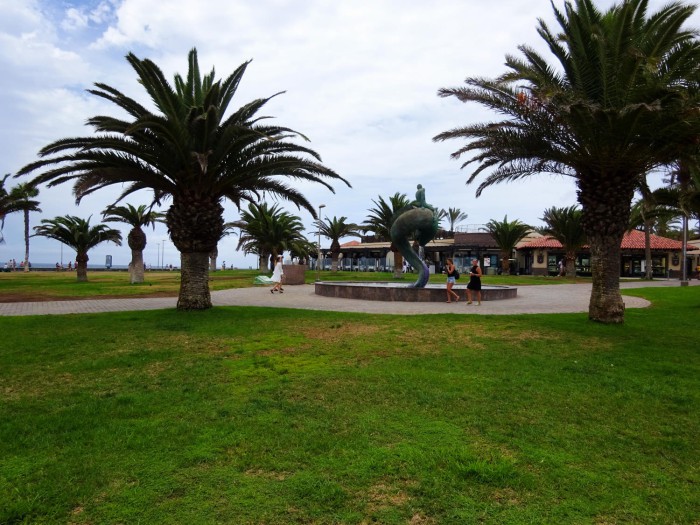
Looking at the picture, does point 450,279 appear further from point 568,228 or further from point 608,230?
point 568,228

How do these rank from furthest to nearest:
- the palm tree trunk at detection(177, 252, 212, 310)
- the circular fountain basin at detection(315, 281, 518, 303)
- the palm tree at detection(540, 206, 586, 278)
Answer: the palm tree at detection(540, 206, 586, 278)
the circular fountain basin at detection(315, 281, 518, 303)
the palm tree trunk at detection(177, 252, 212, 310)

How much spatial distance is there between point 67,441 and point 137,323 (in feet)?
21.5

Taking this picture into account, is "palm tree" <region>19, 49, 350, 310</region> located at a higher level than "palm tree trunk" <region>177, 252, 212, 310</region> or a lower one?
higher

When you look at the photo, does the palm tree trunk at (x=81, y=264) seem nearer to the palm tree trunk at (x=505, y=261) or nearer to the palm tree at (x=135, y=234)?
the palm tree at (x=135, y=234)

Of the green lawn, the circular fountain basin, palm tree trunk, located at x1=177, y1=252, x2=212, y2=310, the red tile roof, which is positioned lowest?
the green lawn

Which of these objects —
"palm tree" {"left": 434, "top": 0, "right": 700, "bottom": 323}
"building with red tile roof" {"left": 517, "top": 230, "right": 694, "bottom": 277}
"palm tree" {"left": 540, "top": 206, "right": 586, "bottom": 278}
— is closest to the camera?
"palm tree" {"left": 434, "top": 0, "right": 700, "bottom": 323}

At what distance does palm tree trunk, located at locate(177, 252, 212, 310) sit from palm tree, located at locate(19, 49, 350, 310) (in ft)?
0.08

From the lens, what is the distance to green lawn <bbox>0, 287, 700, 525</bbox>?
2928 mm

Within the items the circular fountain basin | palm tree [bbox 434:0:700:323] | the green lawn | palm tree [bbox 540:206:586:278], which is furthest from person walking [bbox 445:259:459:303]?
palm tree [bbox 540:206:586:278]

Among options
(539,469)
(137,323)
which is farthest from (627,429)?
(137,323)

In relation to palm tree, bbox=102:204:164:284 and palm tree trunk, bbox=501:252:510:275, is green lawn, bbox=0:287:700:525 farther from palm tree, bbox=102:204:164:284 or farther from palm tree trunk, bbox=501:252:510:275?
palm tree trunk, bbox=501:252:510:275

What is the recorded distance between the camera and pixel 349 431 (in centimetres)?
411

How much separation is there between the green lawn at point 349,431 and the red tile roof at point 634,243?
125 feet

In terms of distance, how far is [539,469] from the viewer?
3.42m
